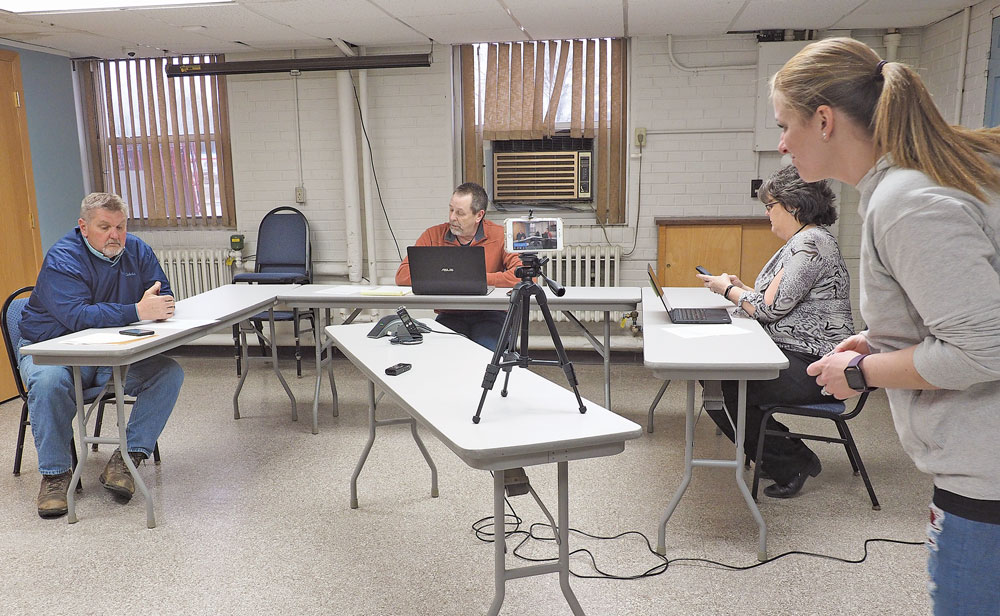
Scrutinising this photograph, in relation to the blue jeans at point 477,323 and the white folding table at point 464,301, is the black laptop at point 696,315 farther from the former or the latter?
the blue jeans at point 477,323

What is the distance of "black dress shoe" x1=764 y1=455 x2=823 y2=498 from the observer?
298 centimetres

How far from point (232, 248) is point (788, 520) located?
4.53 meters

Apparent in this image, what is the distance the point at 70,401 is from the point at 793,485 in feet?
9.90

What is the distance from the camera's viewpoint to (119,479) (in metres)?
3.03

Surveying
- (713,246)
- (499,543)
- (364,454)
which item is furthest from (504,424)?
(713,246)

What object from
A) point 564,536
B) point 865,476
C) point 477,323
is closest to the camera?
point 564,536

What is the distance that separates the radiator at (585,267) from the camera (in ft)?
17.4

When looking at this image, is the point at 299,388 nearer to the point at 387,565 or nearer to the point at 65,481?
the point at 65,481

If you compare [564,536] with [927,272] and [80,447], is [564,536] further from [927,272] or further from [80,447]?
[80,447]

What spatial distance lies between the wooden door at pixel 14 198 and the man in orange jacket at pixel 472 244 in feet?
8.70

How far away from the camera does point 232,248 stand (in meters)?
5.72

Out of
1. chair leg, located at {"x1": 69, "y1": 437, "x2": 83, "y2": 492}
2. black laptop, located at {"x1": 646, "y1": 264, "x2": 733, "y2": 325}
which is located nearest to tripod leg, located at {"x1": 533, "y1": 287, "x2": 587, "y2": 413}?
black laptop, located at {"x1": 646, "y1": 264, "x2": 733, "y2": 325}

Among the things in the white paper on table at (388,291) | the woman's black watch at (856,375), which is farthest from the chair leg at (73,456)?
the woman's black watch at (856,375)

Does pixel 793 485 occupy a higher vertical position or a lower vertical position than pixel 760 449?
lower
